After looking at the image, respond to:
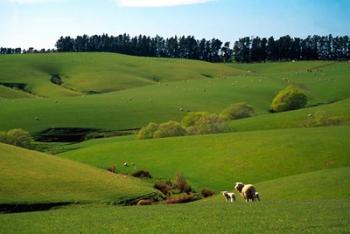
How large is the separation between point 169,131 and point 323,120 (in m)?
23.2

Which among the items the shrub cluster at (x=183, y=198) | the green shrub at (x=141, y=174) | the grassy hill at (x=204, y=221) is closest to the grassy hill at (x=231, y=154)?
the green shrub at (x=141, y=174)

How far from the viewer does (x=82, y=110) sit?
353 feet

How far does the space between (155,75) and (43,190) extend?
138m

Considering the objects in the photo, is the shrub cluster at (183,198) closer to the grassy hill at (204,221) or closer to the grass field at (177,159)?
the grass field at (177,159)

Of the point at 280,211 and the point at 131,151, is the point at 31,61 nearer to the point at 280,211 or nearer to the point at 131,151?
the point at 131,151

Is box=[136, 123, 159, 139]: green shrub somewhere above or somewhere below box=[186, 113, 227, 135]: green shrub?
below

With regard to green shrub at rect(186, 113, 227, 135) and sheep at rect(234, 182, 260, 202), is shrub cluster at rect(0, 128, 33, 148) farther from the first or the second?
sheep at rect(234, 182, 260, 202)

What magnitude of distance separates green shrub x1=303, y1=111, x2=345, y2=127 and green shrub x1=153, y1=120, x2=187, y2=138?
746 inches

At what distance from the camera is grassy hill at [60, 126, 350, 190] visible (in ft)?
193

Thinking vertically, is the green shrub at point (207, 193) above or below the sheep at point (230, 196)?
below

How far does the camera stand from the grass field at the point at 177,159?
2658 cm

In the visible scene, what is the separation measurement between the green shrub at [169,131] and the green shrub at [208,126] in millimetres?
1341

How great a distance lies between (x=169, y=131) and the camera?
86812 mm

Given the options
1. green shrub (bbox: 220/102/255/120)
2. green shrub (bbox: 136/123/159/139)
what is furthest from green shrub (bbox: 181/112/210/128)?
green shrub (bbox: 136/123/159/139)
